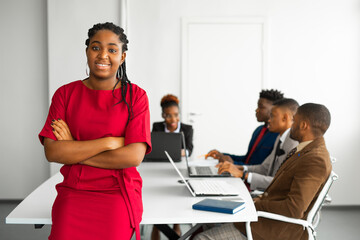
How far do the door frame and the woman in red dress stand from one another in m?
3.18

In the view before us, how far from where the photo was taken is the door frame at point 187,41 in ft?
16.0

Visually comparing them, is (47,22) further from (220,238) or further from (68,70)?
(220,238)

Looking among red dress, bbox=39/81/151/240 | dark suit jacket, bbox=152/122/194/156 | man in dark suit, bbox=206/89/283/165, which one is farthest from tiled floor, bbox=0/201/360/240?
red dress, bbox=39/81/151/240

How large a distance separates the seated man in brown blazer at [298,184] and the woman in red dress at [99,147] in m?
0.70

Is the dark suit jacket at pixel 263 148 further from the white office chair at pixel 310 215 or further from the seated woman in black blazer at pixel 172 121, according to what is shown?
the white office chair at pixel 310 215

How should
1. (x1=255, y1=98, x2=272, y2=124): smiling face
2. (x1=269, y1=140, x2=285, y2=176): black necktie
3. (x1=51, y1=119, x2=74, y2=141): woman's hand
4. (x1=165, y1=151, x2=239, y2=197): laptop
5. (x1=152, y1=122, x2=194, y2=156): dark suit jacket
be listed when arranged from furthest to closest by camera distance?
(x1=152, y1=122, x2=194, y2=156): dark suit jacket
(x1=255, y1=98, x2=272, y2=124): smiling face
(x1=269, y1=140, x2=285, y2=176): black necktie
(x1=165, y1=151, x2=239, y2=197): laptop
(x1=51, y1=119, x2=74, y2=141): woman's hand

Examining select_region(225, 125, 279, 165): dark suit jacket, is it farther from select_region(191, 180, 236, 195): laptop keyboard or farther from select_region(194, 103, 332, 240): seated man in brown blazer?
select_region(191, 180, 236, 195): laptop keyboard

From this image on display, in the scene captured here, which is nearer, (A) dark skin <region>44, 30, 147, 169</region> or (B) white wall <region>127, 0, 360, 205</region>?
(A) dark skin <region>44, 30, 147, 169</region>

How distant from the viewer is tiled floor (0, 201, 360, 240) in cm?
367

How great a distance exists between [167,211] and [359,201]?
3802 millimetres

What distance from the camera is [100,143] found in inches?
65.1

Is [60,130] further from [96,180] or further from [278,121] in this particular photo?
[278,121]

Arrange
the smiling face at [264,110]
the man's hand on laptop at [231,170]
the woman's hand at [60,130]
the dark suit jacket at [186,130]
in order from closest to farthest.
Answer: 1. the woman's hand at [60,130]
2. the man's hand on laptop at [231,170]
3. the smiling face at [264,110]
4. the dark suit jacket at [186,130]

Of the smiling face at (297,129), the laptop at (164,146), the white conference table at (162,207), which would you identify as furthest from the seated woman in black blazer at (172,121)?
the smiling face at (297,129)
